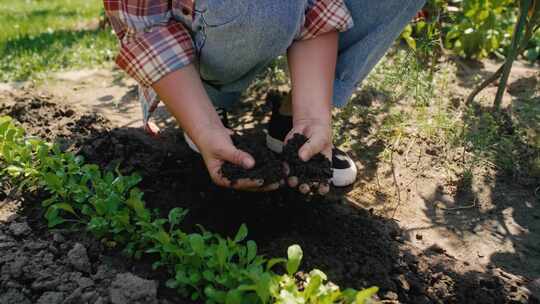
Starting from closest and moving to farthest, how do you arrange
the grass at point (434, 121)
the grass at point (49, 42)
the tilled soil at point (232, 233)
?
the tilled soil at point (232, 233)
the grass at point (434, 121)
the grass at point (49, 42)

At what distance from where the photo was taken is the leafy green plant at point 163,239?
136 cm

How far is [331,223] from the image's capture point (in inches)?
77.2

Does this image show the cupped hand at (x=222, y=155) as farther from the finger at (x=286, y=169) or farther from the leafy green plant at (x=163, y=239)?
the leafy green plant at (x=163, y=239)

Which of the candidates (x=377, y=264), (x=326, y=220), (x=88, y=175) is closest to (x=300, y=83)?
(x=326, y=220)

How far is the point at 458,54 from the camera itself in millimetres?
3615

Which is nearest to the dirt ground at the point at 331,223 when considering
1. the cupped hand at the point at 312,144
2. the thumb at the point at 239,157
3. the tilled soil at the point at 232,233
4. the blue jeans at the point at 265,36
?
the tilled soil at the point at 232,233

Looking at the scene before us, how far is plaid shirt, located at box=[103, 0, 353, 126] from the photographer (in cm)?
180

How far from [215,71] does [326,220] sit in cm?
73

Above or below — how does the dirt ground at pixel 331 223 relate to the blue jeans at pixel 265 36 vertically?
below

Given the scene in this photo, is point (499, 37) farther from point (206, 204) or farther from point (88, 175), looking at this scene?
point (88, 175)

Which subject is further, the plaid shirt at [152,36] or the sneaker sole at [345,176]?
the sneaker sole at [345,176]

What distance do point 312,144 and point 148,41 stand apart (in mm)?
654

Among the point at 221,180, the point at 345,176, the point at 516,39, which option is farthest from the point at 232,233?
the point at 516,39

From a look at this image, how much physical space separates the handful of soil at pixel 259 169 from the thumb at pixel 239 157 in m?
0.01
